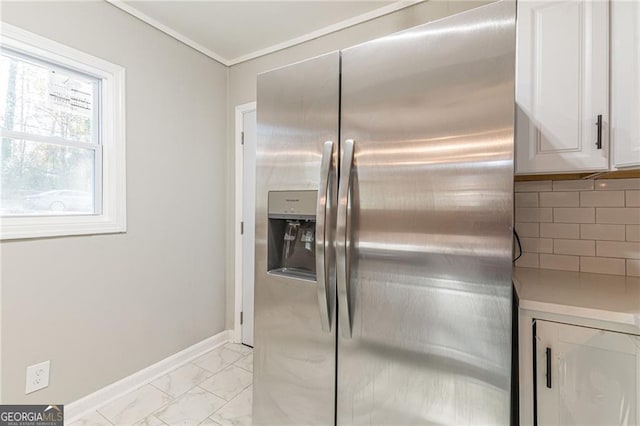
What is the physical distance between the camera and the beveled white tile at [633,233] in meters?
1.38

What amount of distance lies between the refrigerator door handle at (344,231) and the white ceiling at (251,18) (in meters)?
1.38

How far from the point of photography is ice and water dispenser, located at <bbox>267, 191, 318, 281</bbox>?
4.38 feet

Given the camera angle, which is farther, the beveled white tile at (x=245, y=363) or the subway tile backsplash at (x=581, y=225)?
the beveled white tile at (x=245, y=363)

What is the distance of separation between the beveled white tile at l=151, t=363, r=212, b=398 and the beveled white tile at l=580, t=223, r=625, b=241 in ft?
8.18

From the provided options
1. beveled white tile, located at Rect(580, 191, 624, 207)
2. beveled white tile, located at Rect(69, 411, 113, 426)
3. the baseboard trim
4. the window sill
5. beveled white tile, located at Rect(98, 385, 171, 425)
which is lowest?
beveled white tile, located at Rect(69, 411, 113, 426)

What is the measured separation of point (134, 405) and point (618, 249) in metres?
2.79

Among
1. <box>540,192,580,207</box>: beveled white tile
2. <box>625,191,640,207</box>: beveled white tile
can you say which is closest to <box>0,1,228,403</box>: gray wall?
<box>540,192,580,207</box>: beveled white tile

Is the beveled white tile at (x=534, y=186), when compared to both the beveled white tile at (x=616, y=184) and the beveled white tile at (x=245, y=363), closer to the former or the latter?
the beveled white tile at (x=616, y=184)

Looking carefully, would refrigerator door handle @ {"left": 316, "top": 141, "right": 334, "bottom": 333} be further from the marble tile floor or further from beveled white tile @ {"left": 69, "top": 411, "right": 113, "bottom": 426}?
beveled white tile @ {"left": 69, "top": 411, "right": 113, "bottom": 426}

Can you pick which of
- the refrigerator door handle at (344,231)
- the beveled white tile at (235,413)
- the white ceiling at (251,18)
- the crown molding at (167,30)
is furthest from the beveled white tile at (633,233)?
the crown molding at (167,30)

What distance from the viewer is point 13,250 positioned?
1.52 m

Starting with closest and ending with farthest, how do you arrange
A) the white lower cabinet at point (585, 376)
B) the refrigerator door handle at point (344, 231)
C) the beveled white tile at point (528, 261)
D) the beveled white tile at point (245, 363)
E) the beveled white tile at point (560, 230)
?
the white lower cabinet at point (585, 376)
the refrigerator door handle at point (344, 231)
the beveled white tile at point (560, 230)
the beveled white tile at point (528, 261)
the beveled white tile at point (245, 363)

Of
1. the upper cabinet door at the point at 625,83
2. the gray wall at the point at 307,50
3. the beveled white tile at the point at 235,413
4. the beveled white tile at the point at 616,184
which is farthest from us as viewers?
the gray wall at the point at 307,50

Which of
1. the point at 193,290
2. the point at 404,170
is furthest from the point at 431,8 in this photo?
the point at 193,290
